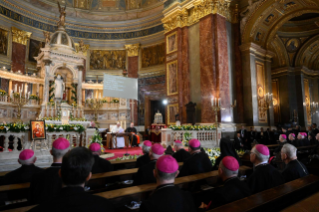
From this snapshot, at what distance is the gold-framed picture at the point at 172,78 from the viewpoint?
14539 mm

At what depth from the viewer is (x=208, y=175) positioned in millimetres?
3344

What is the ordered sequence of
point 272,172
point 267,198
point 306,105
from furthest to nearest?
point 306,105
point 272,172
point 267,198

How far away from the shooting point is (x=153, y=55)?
1897cm

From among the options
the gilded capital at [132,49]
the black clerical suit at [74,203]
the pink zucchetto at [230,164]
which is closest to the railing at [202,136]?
the pink zucchetto at [230,164]

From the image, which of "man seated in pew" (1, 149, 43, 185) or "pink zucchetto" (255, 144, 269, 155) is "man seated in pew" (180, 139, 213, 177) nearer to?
"pink zucchetto" (255, 144, 269, 155)

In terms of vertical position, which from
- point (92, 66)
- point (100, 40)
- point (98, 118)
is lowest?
point (98, 118)

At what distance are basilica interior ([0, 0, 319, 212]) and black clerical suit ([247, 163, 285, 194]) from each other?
0.01 m

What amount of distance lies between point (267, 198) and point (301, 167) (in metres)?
1.72

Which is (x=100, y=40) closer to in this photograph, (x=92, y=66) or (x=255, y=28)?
(x=92, y=66)

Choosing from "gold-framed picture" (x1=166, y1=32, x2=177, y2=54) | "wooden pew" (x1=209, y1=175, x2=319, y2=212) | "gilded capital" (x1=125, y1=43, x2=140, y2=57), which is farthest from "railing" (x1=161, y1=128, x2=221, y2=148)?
"gilded capital" (x1=125, y1=43, x2=140, y2=57)

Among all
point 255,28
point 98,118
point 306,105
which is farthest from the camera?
point 306,105

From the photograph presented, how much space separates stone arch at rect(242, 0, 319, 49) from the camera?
40.8 ft

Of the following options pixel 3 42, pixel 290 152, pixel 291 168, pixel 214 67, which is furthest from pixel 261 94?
pixel 3 42

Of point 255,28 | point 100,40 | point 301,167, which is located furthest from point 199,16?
point 301,167
